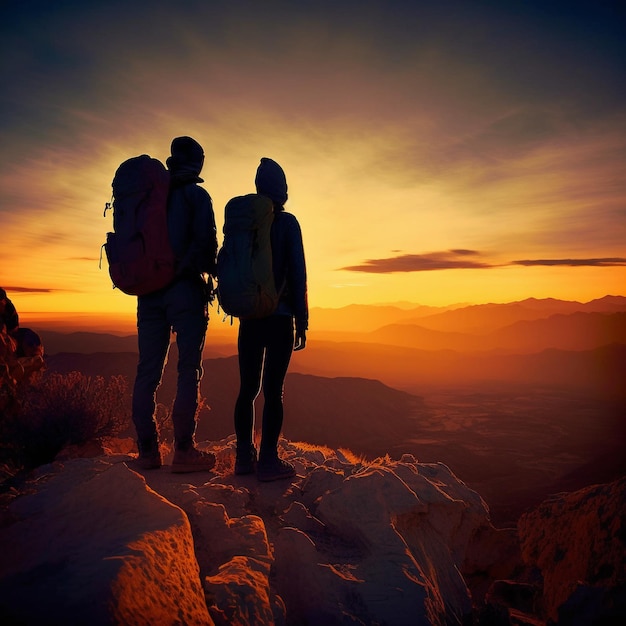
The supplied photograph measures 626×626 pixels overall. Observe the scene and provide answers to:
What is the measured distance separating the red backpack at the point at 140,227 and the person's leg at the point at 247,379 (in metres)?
0.74

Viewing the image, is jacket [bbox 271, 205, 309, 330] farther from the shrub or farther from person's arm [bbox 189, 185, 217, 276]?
the shrub

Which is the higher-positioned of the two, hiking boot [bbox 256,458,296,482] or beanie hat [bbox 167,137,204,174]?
beanie hat [bbox 167,137,204,174]

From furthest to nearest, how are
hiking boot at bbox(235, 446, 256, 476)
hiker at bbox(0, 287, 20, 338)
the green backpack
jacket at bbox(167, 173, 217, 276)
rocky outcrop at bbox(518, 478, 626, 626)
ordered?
1. hiker at bbox(0, 287, 20, 338)
2. hiking boot at bbox(235, 446, 256, 476)
3. jacket at bbox(167, 173, 217, 276)
4. the green backpack
5. rocky outcrop at bbox(518, 478, 626, 626)

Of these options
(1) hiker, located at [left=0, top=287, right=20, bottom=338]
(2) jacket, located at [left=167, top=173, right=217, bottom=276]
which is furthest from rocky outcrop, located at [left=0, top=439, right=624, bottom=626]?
(1) hiker, located at [left=0, top=287, right=20, bottom=338]

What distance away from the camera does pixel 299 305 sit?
128 inches

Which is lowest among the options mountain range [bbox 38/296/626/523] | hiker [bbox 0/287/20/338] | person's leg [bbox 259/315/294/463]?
mountain range [bbox 38/296/626/523]

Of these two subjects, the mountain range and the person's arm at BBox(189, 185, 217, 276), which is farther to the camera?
the mountain range

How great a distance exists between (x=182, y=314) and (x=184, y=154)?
1.25m

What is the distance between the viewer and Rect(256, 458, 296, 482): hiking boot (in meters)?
3.34

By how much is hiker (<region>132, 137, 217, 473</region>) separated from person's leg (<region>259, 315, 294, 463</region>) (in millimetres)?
523

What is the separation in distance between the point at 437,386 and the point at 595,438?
97.1 ft

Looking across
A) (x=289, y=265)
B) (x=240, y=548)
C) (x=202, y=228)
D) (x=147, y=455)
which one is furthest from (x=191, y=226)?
(x=240, y=548)

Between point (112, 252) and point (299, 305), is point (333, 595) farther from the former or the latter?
point (112, 252)

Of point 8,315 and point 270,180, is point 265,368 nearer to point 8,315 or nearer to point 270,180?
point 270,180
